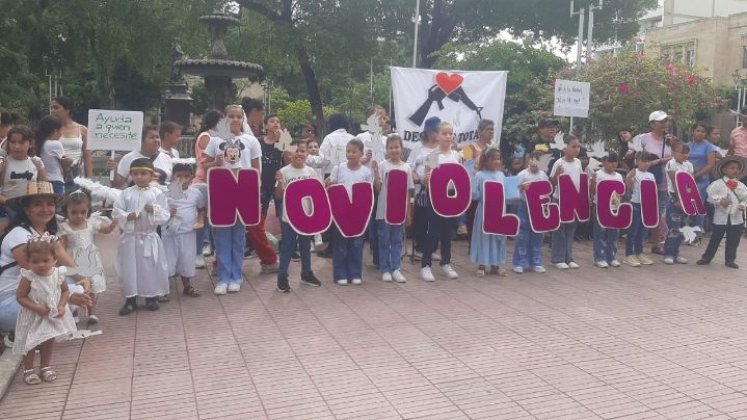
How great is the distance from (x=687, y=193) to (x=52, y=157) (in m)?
7.53

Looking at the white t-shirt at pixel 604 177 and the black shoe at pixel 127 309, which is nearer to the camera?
the black shoe at pixel 127 309

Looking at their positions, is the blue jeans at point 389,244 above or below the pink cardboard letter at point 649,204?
below

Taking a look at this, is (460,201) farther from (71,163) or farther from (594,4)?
(594,4)

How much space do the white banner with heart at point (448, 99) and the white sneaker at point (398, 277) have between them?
2.07 meters

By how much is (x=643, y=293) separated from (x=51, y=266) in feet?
18.4

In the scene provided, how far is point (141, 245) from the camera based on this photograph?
6.00 meters

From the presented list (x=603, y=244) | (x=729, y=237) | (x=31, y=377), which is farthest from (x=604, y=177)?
(x=31, y=377)

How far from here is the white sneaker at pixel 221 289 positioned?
6.69 meters

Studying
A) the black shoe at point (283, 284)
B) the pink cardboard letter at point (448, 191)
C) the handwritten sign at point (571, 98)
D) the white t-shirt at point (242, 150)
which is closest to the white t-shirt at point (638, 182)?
the handwritten sign at point (571, 98)

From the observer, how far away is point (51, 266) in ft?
14.8

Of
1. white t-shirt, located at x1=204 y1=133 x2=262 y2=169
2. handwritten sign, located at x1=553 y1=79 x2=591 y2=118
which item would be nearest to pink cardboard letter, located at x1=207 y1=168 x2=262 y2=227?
white t-shirt, located at x1=204 y1=133 x2=262 y2=169

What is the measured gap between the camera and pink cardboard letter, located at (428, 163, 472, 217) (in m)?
7.44

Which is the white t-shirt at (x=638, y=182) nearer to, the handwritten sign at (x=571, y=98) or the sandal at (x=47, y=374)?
the handwritten sign at (x=571, y=98)

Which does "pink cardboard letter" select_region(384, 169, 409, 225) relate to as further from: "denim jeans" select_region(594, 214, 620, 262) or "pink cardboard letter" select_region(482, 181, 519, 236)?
"denim jeans" select_region(594, 214, 620, 262)
